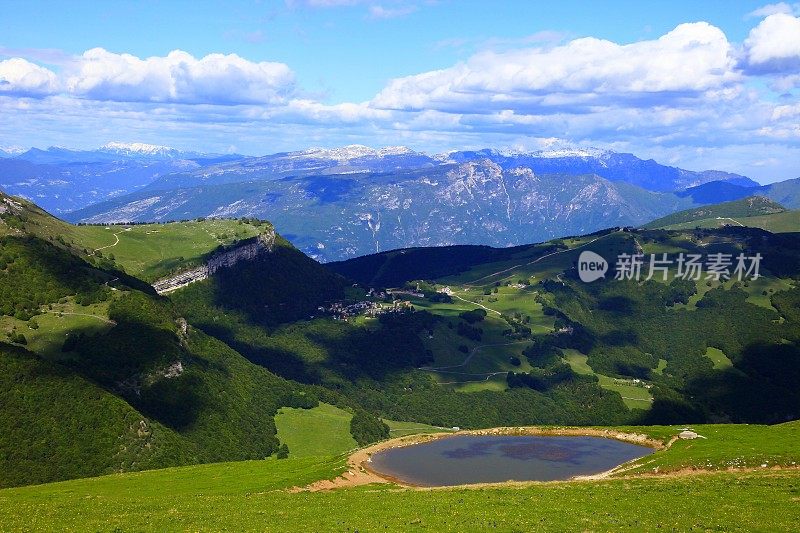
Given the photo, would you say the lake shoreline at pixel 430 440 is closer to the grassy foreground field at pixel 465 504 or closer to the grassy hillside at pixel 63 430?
the grassy foreground field at pixel 465 504

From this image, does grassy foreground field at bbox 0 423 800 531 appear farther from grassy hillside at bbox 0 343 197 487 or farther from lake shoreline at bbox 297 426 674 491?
grassy hillside at bbox 0 343 197 487

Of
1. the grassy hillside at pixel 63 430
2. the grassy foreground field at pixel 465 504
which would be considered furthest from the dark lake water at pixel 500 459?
the grassy hillside at pixel 63 430

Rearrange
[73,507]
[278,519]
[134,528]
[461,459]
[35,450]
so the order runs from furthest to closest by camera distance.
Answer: [35,450] → [461,459] → [73,507] → [278,519] → [134,528]

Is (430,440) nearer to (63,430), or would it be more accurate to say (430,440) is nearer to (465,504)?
(465,504)

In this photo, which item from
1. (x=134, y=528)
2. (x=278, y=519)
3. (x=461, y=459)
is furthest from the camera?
(x=461, y=459)

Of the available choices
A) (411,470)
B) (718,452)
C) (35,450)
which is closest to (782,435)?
(718,452)

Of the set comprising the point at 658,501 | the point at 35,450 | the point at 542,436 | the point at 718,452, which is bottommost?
the point at 35,450

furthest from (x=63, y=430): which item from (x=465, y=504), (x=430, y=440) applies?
(x=465, y=504)

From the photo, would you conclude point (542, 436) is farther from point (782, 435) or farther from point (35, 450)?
point (35, 450)

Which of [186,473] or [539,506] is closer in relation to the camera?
[539,506]
